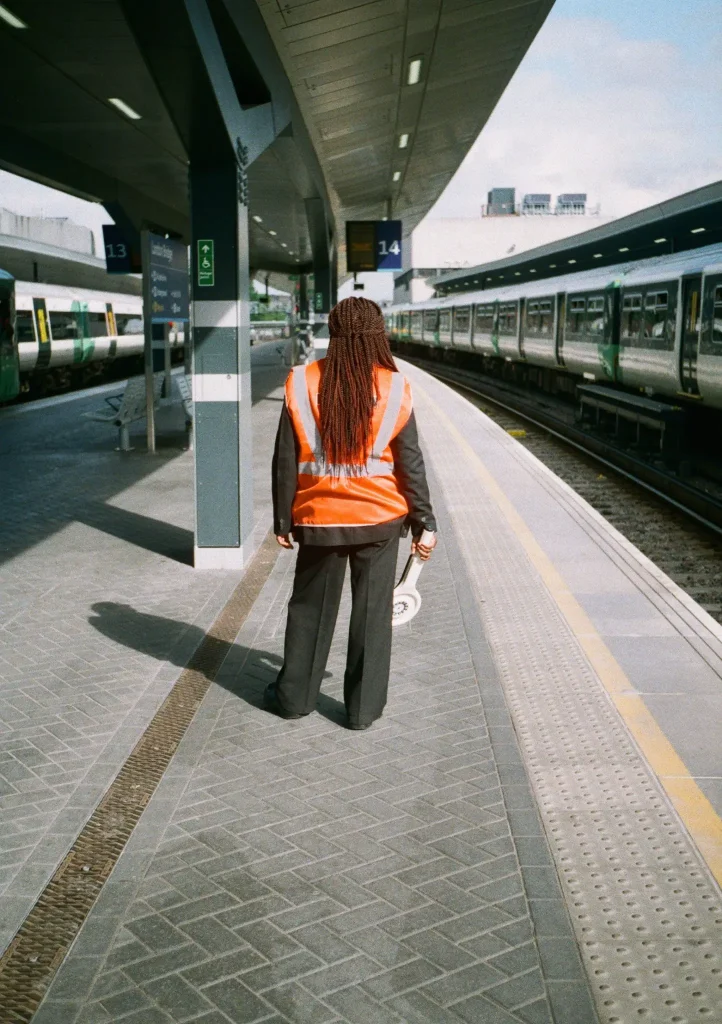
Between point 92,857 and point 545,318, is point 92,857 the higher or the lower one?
the lower one

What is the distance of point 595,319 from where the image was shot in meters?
19.8

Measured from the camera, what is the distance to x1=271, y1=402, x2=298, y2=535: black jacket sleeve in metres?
4.60

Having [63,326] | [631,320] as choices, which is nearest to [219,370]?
[631,320]

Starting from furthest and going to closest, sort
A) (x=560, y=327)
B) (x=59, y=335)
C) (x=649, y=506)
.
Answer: (x=59, y=335) < (x=560, y=327) < (x=649, y=506)

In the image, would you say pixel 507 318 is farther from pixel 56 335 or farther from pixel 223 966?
pixel 223 966

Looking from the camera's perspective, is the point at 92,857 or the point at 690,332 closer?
the point at 92,857

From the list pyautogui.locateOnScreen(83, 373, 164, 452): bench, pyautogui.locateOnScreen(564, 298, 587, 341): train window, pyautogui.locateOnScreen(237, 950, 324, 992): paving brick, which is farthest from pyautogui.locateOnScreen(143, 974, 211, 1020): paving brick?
pyautogui.locateOnScreen(564, 298, 587, 341): train window

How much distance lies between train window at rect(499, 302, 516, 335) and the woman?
986 inches

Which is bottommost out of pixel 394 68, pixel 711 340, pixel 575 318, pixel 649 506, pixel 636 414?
pixel 649 506

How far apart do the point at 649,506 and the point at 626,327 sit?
6068mm

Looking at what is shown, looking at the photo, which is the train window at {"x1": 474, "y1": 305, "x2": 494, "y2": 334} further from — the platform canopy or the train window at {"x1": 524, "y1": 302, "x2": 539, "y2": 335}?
the platform canopy

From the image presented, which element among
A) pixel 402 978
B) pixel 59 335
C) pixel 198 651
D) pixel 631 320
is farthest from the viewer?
pixel 59 335

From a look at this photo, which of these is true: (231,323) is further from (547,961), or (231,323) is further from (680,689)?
(547,961)

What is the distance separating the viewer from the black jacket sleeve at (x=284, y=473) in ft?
15.1
